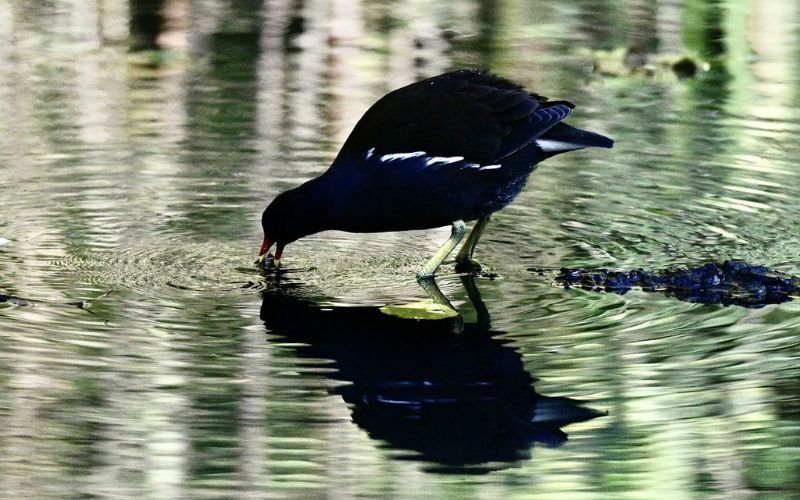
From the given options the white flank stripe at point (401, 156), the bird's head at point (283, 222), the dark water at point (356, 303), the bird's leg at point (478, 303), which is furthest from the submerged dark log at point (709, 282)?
the bird's head at point (283, 222)

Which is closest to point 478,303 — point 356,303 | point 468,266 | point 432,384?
point 356,303

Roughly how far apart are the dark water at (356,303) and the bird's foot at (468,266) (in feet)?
0.35

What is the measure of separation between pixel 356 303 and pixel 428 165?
0.87 meters

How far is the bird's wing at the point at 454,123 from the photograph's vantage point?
6727mm

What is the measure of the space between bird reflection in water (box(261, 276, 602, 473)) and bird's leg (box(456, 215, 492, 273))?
49 centimetres

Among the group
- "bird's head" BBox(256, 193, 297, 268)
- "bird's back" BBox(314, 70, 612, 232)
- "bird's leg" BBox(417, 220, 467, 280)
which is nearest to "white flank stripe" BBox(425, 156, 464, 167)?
"bird's back" BBox(314, 70, 612, 232)

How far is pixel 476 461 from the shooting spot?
178 inches

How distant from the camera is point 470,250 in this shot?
694 cm

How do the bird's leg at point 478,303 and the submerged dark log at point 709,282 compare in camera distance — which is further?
the submerged dark log at point 709,282

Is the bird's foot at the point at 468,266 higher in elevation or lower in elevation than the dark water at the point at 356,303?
lower

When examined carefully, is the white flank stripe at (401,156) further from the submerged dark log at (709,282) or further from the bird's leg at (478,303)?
the submerged dark log at (709,282)

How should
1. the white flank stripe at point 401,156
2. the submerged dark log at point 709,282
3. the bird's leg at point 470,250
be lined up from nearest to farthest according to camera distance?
the submerged dark log at point 709,282 < the white flank stripe at point 401,156 < the bird's leg at point 470,250

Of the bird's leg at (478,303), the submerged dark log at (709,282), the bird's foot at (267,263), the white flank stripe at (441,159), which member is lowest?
the bird's foot at (267,263)

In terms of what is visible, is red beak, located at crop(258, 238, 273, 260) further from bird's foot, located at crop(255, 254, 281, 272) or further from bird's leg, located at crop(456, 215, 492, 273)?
bird's leg, located at crop(456, 215, 492, 273)
